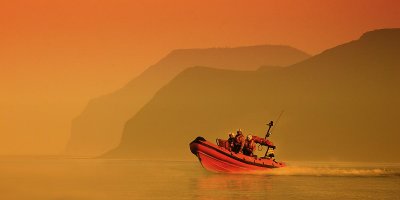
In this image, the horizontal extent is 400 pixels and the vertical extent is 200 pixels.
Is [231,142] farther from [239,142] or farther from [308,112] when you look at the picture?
[308,112]

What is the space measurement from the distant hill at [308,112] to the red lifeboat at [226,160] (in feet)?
319

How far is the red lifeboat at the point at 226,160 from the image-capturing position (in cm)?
4172

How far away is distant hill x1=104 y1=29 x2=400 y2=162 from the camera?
482 ft

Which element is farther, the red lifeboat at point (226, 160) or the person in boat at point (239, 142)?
the red lifeboat at point (226, 160)

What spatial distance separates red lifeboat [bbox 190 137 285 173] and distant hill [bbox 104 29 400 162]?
97.1m

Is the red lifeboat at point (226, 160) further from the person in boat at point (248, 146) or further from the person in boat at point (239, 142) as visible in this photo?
the person in boat at point (248, 146)

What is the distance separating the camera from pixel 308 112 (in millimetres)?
161000

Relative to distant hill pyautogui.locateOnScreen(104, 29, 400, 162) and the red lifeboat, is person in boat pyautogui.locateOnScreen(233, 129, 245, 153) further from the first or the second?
distant hill pyautogui.locateOnScreen(104, 29, 400, 162)

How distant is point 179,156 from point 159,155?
6.13 meters

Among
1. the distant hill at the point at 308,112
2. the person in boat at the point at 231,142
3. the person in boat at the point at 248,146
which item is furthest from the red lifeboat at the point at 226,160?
the distant hill at the point at 308,112

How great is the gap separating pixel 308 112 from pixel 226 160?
12106cm

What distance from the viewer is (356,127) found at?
152m

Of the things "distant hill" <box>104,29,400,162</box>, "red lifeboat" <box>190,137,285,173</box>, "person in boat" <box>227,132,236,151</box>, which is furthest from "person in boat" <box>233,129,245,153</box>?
"distant hill" <box>104,29,400,162</box>

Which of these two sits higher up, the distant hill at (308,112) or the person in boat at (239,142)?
the distant hill at (308,112)
